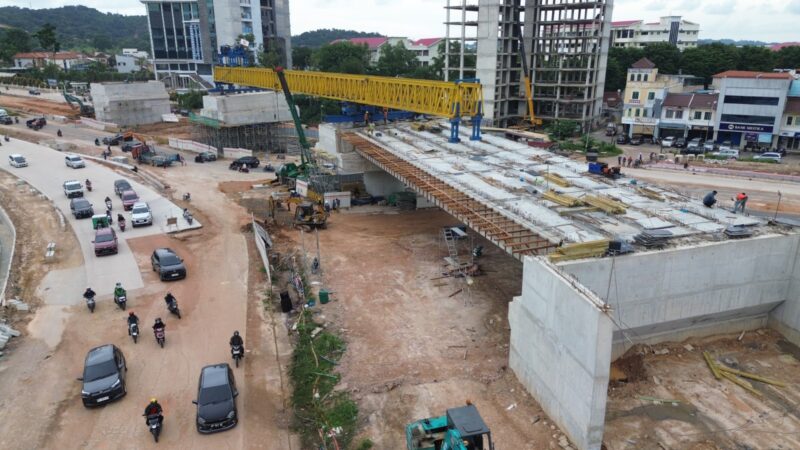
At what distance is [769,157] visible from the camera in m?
55.0

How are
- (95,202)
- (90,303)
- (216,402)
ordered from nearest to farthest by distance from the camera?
(216,402), (90,303), (95,202)

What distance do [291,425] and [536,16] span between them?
7431cm

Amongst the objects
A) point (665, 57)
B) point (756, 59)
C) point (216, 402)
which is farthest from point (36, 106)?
point (756, 59)

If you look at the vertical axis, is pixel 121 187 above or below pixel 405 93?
below

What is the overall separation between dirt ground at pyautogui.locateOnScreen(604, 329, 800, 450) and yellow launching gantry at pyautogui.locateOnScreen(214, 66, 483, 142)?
23.1 metres

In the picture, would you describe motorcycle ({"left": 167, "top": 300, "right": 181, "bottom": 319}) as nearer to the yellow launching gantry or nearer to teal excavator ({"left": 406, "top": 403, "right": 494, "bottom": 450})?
teal excavator ({"left": 406, "top": 403, "right": 494, "bottom": 450})

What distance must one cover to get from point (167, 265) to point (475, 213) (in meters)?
17.0

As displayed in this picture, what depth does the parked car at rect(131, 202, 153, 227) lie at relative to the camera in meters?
35.9

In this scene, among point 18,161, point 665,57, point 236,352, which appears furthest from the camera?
point 665,57

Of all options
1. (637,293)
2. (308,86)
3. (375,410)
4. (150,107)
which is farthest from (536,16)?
(375,410)

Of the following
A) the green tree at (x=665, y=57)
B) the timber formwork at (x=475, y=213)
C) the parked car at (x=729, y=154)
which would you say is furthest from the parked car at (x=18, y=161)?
the green tree at (x=665, y=57)

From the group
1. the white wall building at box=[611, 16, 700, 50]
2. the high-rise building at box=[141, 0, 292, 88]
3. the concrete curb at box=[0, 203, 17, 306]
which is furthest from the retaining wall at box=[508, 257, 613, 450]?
the white wall building at box=[611, 16, 700, 50]

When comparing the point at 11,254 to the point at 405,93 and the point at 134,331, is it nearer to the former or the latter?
the point at 134,331

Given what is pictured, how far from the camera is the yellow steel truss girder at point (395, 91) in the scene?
126 feet
